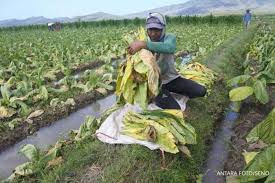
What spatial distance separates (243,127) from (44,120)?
2.83 meters

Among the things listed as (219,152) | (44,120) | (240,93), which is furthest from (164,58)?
(44,120)

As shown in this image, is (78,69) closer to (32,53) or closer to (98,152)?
(32,53)

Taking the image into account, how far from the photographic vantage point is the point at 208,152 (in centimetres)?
461

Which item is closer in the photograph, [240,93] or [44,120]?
[240,93]

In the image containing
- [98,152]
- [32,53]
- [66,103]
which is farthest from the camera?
[32,53]

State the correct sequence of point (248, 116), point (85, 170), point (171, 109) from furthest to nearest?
point (248, 116) < point (171, 109) < point (85, 170)

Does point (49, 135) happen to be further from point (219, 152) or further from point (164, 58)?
point (219, 152)

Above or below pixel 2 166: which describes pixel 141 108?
above

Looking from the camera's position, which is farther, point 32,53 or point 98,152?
point 32,53

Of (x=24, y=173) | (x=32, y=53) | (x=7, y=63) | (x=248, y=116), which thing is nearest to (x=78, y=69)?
(x=7, y=63)

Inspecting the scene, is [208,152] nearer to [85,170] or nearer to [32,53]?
[85,170]

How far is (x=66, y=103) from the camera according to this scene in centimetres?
648

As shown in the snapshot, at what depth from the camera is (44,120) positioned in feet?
19.3

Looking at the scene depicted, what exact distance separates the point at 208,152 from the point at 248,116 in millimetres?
1090
